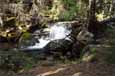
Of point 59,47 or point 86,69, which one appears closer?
point 86,69

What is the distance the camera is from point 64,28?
59.6 ft

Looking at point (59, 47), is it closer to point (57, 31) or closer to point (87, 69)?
point (57, 31)

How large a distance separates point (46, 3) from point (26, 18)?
337 centimetres

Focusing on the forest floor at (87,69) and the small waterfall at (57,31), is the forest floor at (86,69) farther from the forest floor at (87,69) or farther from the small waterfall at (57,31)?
the small waterfall at (57,31)

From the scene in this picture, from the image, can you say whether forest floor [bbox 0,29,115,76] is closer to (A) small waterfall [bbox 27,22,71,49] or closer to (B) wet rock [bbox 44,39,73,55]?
(B) wet rock [bbox 44,39,73,55]

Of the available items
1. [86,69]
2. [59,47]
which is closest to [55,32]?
[59,47]

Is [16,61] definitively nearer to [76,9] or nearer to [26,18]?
[76,9]

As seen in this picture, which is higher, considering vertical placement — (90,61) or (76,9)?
(76,9)

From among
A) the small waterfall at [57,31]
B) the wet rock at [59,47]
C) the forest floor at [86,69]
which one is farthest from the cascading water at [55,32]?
the forest floor at [86,69]

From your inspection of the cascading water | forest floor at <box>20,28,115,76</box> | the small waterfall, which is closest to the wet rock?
the cascading water

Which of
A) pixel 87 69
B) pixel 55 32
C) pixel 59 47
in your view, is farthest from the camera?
pixel 55 32

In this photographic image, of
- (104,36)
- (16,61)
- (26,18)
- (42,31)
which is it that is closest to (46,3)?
(26,18)

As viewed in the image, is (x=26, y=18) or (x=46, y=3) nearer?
(x=26, y=18)

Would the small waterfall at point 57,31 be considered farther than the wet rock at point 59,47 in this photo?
Yes
